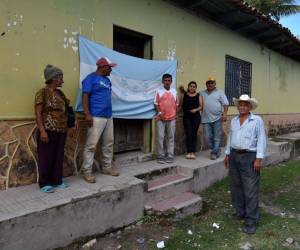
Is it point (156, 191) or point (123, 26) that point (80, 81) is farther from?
point (156, 191)

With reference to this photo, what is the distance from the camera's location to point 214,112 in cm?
678

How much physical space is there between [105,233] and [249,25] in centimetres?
685

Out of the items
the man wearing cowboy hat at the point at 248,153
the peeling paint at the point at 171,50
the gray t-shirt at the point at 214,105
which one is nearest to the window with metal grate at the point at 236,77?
the gray t-shirt at the point at 214,105

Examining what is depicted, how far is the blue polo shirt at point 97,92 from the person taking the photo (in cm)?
461

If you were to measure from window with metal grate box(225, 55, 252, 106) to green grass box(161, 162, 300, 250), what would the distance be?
11.1 feet

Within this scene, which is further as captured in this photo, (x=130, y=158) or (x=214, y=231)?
(x=130, y=158)

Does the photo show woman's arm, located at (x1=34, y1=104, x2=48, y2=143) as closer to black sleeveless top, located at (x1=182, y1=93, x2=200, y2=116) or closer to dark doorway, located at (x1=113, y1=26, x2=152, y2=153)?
dark doorway, located at (x1=113, y1=26, x2=152, y2=153)

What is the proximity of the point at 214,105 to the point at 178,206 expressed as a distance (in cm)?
269

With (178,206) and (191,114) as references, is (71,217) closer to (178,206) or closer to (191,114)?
(178,206)

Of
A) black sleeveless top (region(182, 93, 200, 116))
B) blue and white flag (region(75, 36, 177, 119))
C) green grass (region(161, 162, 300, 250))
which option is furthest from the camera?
black sleeveless top (region(182, 93, 200, 116))

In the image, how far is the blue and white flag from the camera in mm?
5105

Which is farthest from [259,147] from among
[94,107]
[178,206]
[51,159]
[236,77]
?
[236,77]

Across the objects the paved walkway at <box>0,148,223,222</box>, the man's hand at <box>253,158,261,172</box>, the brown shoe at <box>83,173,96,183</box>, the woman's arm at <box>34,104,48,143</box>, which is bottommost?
the paved walkway at <box>0,148,223,222</box>

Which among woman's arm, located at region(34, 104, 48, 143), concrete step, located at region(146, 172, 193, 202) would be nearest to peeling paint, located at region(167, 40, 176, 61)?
concrete step, located at region(146, 172, 193, 202)
